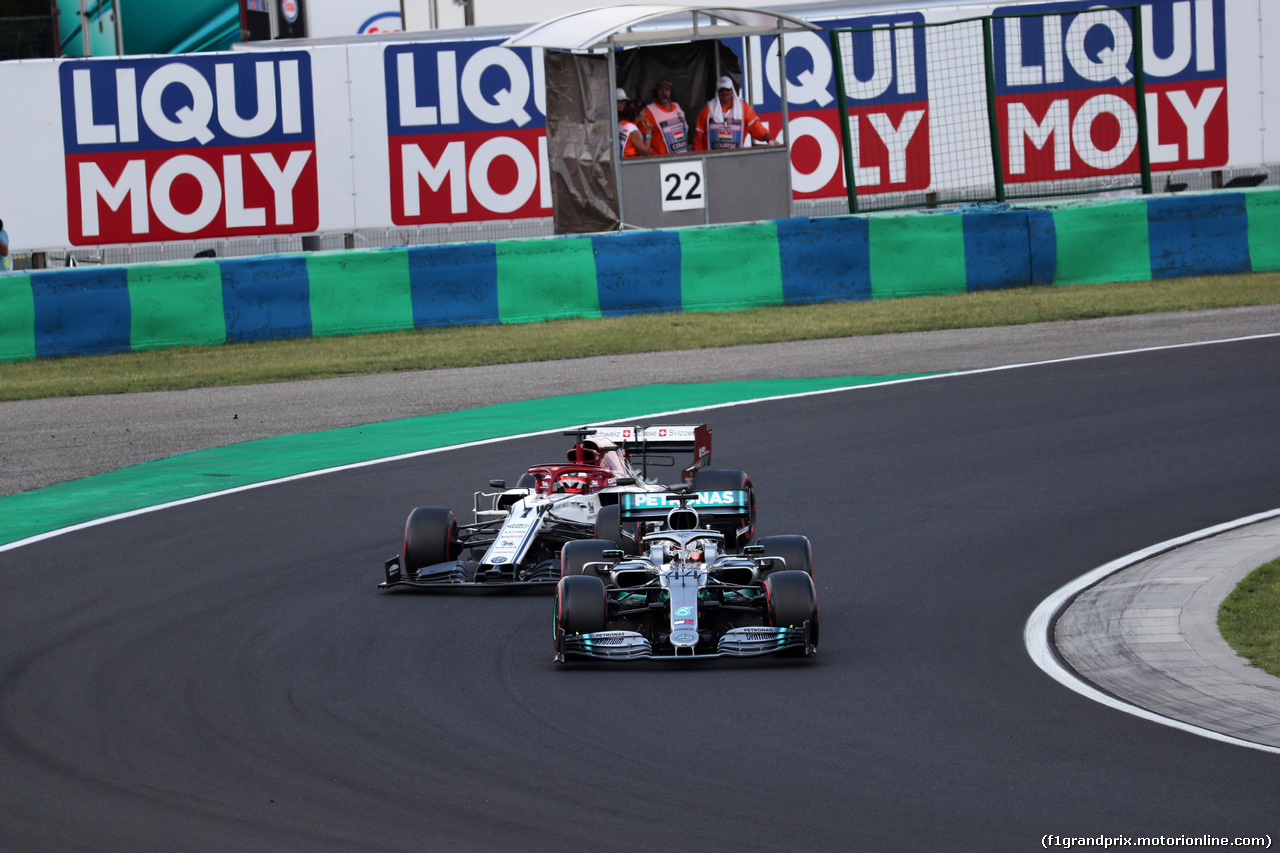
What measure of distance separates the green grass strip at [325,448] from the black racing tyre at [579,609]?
185 inches

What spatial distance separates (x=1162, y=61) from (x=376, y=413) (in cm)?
1338

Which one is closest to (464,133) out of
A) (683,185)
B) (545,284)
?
(683,185)

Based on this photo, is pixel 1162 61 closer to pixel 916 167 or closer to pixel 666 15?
pixel 916 167

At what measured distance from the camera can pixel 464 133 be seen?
21.7m

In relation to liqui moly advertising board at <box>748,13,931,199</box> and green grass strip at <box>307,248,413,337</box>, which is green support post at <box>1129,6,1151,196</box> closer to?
liqui moly advertising board at <box>748,13,931,199</box>

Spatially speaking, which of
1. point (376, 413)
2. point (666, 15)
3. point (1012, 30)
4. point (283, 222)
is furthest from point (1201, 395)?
point (283, 222)

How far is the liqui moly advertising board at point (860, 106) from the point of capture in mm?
21344

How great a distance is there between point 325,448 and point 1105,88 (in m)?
12.4

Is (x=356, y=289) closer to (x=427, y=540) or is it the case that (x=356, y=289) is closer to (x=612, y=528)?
(x=427, y=540)

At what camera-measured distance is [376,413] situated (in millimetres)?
13938

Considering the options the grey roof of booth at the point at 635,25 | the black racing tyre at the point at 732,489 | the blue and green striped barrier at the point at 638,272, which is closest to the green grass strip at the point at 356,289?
the blue and green striped barrier at the point at 638,272

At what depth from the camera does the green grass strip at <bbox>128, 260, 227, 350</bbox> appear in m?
16.8

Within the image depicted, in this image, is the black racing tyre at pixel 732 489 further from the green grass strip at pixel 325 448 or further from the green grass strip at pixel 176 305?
the green grass strip at pixel 176 305

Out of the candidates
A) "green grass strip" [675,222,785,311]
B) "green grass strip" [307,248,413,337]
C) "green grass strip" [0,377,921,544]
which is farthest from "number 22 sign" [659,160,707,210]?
"green grass strip" [0,377,921,544]
